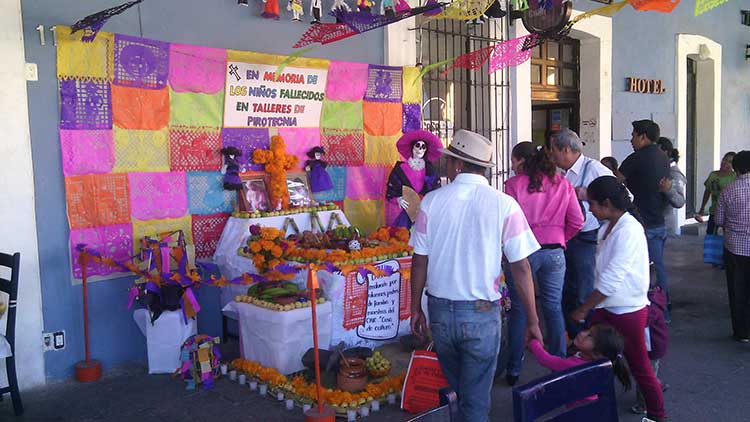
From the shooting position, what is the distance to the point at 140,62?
5.30 meters

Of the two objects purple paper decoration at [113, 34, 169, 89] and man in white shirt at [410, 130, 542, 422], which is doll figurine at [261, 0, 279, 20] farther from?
man in white shirt at [410, 130, 542, 422]

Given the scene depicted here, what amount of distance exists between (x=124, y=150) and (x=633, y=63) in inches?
338

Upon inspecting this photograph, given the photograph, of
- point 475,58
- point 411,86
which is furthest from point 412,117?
point 475,58

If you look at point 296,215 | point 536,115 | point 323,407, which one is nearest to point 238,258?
point 296,215

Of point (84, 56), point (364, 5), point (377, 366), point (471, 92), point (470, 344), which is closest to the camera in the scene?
point (470, 344)

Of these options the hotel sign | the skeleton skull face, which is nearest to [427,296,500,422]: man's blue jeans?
the skeleton skull face

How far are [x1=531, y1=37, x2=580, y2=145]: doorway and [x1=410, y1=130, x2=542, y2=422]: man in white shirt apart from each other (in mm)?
6945

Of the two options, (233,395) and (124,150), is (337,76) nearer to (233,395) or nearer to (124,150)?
(124,150)

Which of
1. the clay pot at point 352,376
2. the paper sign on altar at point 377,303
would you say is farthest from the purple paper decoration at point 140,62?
the clay pot at point 352,376

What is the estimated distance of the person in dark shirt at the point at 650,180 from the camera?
5.98 metres

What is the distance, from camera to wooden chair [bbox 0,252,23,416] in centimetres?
426

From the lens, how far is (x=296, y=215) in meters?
6.25

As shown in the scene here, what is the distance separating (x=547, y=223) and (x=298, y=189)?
2.72m

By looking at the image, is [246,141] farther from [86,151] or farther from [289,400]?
[289,400]
